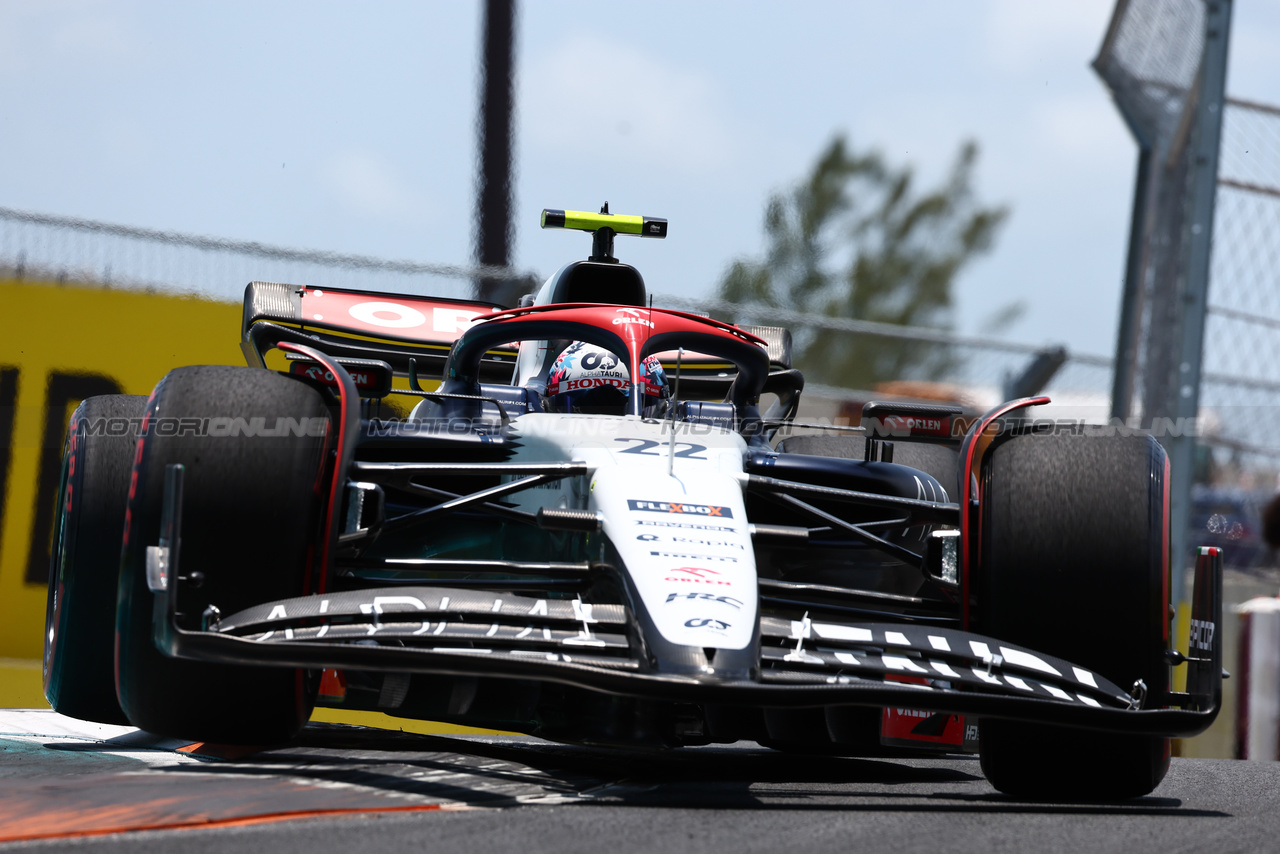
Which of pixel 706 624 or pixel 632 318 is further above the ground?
pixel 632 318

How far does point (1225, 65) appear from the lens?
704cm

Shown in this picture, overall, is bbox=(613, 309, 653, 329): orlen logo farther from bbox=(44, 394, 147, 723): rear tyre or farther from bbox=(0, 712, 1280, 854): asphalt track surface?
bbox=(44, 394, 147, 723): rear tyre

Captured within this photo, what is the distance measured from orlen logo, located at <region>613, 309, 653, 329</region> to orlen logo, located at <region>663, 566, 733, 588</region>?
154cm

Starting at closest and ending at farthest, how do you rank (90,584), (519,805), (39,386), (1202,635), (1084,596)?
(519,805), (1202,635), (1084,596), (90,584), (39,386)

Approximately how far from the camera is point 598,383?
507cm

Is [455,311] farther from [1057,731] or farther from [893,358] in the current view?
[893,358]

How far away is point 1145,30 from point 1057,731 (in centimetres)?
521

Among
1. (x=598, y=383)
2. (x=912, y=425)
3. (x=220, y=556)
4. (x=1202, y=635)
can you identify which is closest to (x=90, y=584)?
(x=220, y=556)

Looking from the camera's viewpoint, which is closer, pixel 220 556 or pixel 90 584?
pixel 220 556

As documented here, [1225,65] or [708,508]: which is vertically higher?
[1225,65]

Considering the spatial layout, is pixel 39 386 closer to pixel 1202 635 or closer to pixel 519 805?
pixel 519 805

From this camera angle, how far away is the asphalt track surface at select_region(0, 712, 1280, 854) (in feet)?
9.20

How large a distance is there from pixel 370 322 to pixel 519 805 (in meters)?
3.41

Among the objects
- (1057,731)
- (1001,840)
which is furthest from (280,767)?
(1057,731)
